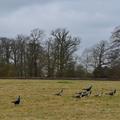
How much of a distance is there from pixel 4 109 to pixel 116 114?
255 inches

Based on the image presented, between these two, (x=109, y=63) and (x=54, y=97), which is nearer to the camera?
(x=54, y=97)

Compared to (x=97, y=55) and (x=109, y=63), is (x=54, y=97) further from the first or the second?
(x=97, y=55)

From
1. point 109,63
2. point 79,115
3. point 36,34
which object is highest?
point 36,34

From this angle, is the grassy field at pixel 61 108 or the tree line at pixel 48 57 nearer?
the grassy field at pixel 61 108

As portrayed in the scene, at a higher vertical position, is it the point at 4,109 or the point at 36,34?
the point at 36,34

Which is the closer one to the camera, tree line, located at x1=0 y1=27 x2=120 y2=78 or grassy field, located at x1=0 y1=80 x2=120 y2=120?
grassy field, located at x1=0 y1=80 x2=120 y2=120

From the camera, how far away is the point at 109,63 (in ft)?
305

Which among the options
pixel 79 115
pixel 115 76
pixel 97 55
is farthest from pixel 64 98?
pixel 97 55

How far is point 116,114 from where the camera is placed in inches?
866

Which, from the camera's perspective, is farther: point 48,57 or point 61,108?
point 48,57

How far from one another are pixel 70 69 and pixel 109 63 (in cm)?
885

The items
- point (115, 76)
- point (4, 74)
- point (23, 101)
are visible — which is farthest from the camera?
point (4, 74)

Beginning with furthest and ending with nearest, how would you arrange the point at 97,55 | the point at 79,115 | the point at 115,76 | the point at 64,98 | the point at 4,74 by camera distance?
the point at 97,55 < the point at 4,74 < the point at 115,76 < the point at 64,98 < the point at 79,115

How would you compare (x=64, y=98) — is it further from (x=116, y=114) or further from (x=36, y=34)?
(x=36, y=34)
